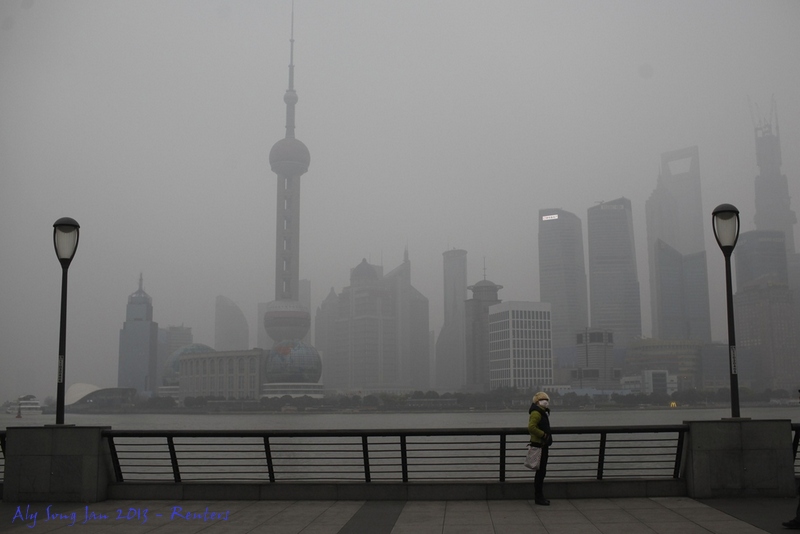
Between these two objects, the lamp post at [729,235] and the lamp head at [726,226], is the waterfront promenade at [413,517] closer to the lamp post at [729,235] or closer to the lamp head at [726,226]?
the lamp post at [729,235]

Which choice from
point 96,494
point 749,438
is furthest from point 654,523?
point 96,494

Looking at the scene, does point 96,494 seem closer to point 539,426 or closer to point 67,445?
point 67,445

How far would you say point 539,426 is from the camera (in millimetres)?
14094

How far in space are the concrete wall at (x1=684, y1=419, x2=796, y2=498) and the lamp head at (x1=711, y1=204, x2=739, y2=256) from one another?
3.54m

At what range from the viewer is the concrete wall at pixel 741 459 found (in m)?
14.3

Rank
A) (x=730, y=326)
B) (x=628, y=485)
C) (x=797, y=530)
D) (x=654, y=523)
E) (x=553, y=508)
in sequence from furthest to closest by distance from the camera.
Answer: (x=730, y=326) < (x=628, y=485) < (x=553, y=508) < (x=654, y=523) < (x=797, y=530)

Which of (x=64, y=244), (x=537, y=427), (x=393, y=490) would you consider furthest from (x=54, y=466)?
(x=537, y=427)

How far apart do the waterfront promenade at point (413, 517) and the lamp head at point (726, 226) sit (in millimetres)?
4952

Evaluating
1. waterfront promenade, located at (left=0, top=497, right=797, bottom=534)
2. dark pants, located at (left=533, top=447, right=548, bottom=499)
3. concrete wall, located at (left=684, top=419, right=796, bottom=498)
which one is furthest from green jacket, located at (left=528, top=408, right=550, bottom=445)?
concrete wall, located at (left=684, top=419, right=796, bottom=498)

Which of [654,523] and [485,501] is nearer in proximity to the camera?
[654,523]

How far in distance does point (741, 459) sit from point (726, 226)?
15.1 feet

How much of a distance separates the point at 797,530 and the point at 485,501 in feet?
17.9

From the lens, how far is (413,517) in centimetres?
1327

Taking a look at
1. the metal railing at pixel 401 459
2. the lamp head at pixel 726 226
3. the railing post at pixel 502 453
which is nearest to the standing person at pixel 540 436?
the metal railing at pixel 401 459
